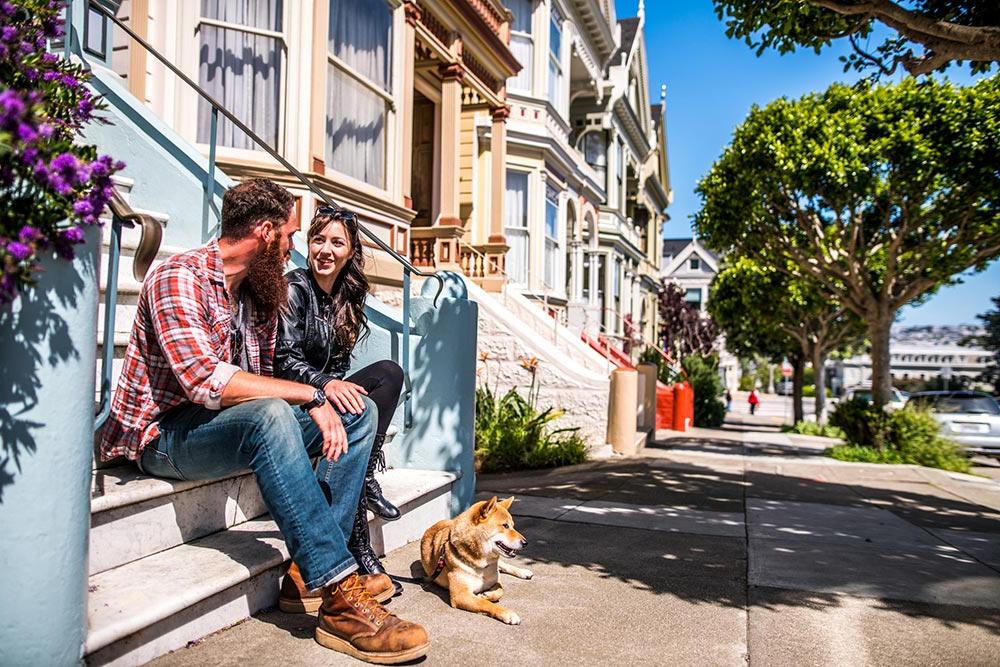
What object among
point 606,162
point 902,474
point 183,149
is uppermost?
point 606,162

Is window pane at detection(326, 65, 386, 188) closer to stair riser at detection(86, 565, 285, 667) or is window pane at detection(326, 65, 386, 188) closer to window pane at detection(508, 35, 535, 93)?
stair riser at detection(86, 565, 285, 667)

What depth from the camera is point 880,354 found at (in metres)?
14.7

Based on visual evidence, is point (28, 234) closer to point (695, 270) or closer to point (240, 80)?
point (240, 80)

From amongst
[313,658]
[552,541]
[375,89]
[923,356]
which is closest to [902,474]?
[552,541]

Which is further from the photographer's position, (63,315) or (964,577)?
(964,577)

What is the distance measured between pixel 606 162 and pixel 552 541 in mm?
21971

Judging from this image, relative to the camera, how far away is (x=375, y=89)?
9078mm

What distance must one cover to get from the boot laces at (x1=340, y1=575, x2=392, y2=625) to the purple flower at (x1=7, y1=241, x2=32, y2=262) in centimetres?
162

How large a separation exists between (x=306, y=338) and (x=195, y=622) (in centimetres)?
140

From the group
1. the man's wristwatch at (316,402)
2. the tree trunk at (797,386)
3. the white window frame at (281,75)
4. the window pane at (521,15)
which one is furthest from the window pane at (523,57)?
the tree trunk at (797,386)

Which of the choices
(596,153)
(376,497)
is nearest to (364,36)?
(376,497)

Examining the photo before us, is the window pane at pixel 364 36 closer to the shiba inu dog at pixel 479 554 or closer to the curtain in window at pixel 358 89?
the curtain in window at pixel 358 89

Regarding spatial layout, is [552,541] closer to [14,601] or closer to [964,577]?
[964,577]

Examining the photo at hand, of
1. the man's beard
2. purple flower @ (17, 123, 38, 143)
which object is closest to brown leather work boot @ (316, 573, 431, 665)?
the man's beard
